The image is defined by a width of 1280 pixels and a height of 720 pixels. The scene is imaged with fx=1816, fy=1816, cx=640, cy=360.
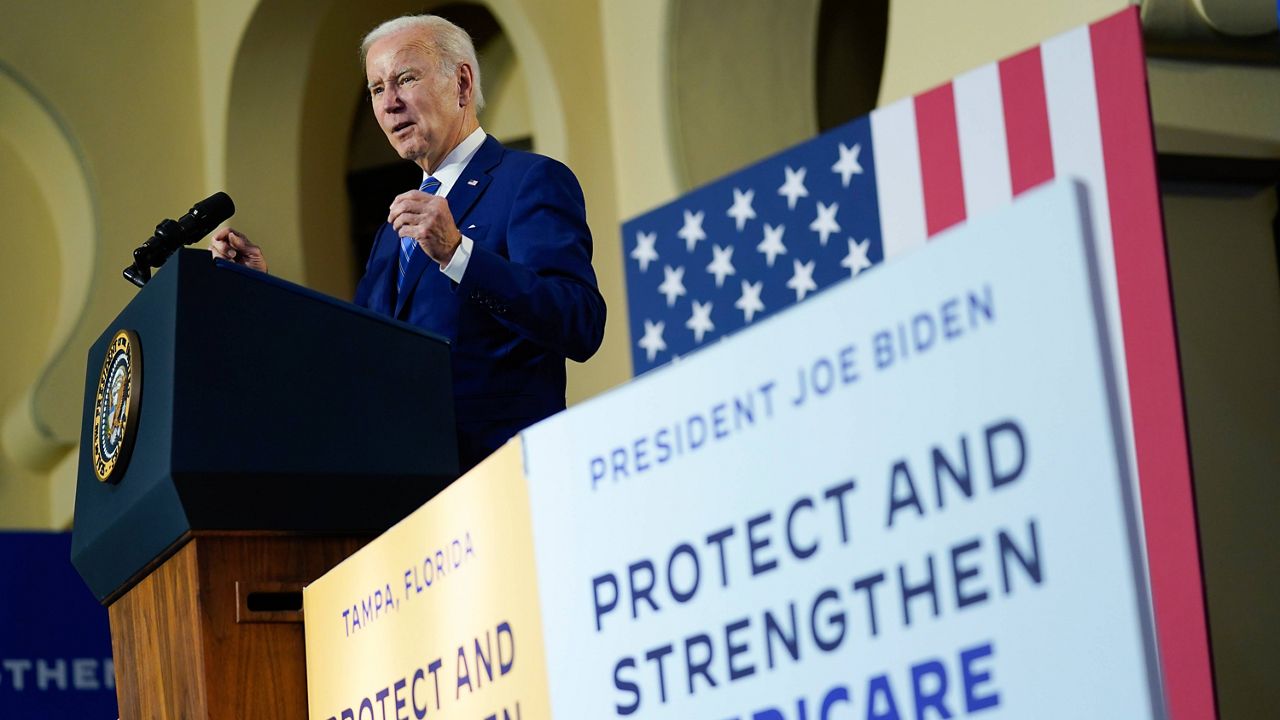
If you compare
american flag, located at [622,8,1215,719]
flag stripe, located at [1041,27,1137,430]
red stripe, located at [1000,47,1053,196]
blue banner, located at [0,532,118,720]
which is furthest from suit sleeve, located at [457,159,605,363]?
blue banner, located at [0,532,118,720]

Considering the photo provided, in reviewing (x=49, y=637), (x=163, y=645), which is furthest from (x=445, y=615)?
(x=49, y=637)

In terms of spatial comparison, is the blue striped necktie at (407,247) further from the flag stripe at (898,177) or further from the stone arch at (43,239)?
→ the stone arch at (43,239)

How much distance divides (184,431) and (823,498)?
3.37 feet

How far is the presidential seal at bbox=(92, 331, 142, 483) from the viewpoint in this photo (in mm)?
2205

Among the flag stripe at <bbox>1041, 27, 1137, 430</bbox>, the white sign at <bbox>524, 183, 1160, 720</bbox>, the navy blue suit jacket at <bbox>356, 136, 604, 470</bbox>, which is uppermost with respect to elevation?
the flag stripe at <bbox>1041, 27, 1137, 430</bbox>

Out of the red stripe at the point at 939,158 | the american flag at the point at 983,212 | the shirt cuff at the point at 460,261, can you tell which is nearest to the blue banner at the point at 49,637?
the american flag at the point at 983,212

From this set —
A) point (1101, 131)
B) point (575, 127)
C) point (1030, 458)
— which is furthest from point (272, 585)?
point (575, 127)

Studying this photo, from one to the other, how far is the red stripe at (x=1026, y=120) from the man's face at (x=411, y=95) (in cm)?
175

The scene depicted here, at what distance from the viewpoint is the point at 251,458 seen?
2111mm

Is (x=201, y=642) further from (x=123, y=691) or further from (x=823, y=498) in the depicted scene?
(x=823, y=498)

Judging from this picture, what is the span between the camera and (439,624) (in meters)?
1.78

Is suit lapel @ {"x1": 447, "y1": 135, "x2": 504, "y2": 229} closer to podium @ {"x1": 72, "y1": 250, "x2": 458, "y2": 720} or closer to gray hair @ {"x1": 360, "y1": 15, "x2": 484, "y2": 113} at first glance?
gray hair @ {"x1": 360, "y1": 15, "x2": 484, "y2": 113}

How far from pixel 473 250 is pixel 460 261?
0.02m

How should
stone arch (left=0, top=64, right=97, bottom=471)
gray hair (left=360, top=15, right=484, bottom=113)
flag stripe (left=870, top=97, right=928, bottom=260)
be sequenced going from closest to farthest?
gray hair (left=360, top=15, right=484, bottom=113)
flag stripe (left=870, top=97, right=928, bottom=260)
stone arch (left=0, top=64, right=97, bottom=471)
